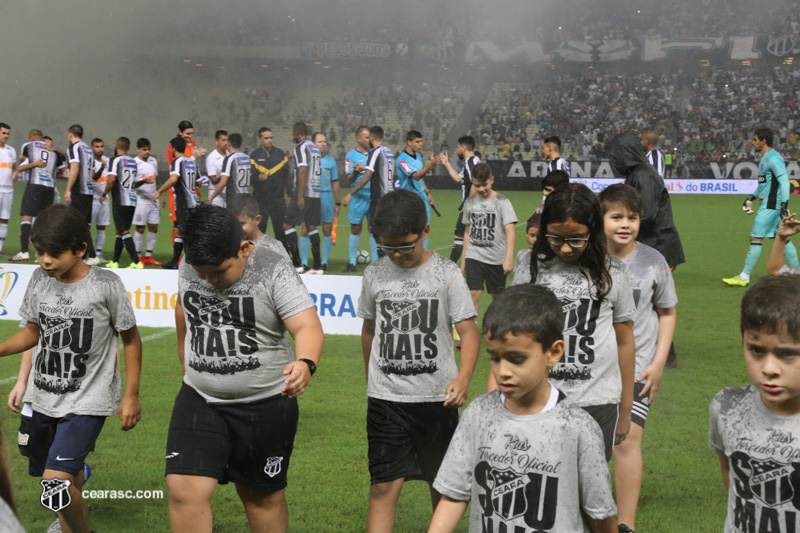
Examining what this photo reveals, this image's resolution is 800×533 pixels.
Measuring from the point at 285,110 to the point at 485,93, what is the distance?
1139 centimetres

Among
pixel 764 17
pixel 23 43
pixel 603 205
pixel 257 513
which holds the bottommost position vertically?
pixel 257 513

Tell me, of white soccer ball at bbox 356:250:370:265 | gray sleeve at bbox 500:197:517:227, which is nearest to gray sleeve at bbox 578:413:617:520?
gray sleeve at bbox 500:197:517:227

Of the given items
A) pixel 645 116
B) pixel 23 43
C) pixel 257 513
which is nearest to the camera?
pixel 257 513

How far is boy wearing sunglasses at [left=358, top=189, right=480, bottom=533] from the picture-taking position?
3.58 m

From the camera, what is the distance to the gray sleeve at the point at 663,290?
388cm

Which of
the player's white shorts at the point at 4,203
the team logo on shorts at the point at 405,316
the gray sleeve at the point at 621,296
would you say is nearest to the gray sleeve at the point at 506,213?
the team logo on shorts at the point at 405,316

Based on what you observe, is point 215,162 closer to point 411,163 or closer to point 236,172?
point 236,172

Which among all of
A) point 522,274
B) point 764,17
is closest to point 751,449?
point 522,274

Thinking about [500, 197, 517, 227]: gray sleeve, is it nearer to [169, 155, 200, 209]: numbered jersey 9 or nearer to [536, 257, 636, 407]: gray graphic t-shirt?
[536, 257, 636, 407]: gray graphic t-shirt

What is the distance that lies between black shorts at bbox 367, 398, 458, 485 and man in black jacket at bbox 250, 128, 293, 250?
383 inches

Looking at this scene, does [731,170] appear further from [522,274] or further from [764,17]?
[522,274]

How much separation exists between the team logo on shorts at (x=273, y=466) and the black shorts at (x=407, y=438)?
389 mm

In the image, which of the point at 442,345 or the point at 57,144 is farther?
the point at 57,144

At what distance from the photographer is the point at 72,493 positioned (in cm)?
359
